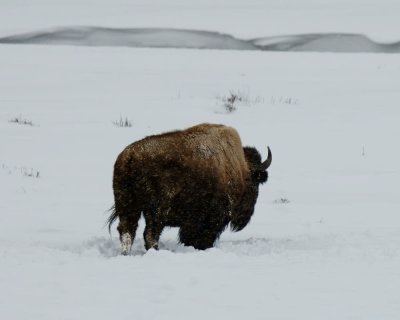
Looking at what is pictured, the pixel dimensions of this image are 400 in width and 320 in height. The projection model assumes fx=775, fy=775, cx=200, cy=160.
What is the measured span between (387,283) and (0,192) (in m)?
5.04

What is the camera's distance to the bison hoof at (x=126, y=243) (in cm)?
614

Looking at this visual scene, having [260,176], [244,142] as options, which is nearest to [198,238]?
[260,176]

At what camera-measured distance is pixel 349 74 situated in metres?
16.7

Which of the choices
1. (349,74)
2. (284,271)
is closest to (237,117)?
(349,74)

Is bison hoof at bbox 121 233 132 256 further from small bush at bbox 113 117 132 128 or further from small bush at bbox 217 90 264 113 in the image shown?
small bush at bbox 217 90 264 113

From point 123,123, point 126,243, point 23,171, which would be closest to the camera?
point 126,243

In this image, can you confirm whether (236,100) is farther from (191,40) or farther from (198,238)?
(198,238)

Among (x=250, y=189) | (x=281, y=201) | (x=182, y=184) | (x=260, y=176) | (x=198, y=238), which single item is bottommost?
(x=281, y=201)

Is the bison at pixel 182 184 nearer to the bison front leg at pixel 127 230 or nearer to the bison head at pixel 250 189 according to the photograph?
the bison front leg at pixel 127 230

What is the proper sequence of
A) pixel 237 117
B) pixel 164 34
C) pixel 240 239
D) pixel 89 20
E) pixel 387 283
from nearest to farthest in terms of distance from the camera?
pixel 387 283 → pixel 240 239 → pixel 237 117 → pixel 164 34 → pixel 89 20

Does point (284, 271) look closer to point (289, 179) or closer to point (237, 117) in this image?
point (289, 179)

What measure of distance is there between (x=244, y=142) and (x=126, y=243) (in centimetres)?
548

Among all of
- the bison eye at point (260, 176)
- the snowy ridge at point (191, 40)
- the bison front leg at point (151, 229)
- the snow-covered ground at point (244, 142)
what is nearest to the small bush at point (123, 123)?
the snow-covered ground at point (244, 142)

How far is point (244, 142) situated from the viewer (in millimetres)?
11414
